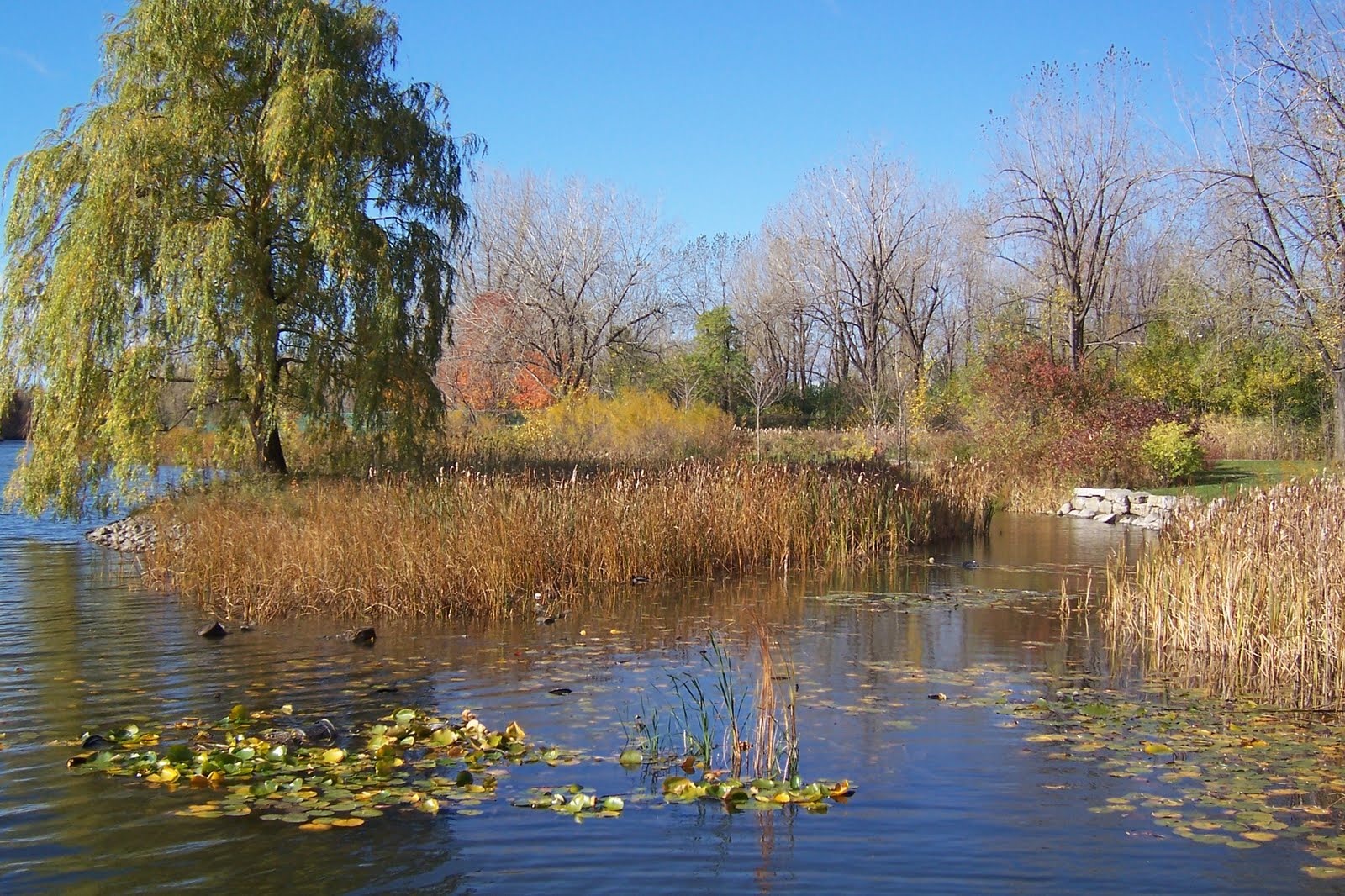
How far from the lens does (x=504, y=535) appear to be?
11.1 metres

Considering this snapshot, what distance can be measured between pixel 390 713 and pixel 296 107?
421 inches

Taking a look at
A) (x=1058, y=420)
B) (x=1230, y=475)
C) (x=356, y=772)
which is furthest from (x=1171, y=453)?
(x=356, y=772)

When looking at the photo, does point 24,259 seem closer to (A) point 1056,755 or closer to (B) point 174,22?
(B) point 174,22

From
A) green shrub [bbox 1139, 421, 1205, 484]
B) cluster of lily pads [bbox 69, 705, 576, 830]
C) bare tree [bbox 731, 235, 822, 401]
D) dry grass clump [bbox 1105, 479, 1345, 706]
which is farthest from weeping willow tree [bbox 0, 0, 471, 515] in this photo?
bare tree [bbox 731, 235, 822, 401]

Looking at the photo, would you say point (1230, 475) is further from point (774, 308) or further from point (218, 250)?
point (774, 308)

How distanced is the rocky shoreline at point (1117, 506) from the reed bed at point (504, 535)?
5637 millimetres

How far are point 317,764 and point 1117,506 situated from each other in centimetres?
1788

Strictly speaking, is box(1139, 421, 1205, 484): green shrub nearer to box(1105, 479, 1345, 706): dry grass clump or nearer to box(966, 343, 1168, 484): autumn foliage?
box(966, 343, 1168, 484): autumn foliage

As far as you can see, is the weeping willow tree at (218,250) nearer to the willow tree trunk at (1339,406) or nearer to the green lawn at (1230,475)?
the green lawn at (1230,475)

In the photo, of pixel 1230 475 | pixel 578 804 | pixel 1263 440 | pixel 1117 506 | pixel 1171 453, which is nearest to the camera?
pixel 578 804

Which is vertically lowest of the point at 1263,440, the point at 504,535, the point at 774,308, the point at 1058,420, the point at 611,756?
the point at 611,756

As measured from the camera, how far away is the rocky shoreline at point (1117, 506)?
19656 millimetres

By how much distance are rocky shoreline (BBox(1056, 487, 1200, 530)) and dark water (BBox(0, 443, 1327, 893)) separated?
8.54 m

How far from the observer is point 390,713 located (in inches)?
274
